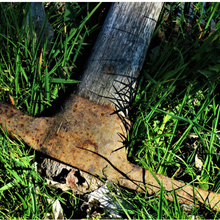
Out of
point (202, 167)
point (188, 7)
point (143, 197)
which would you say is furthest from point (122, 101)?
point (188, 7)

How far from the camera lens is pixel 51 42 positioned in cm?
192

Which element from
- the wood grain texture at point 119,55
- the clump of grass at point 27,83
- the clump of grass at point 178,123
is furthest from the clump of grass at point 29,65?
the clump of grass at point 178,123

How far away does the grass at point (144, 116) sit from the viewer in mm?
1416

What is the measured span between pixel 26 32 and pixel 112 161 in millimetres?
1138

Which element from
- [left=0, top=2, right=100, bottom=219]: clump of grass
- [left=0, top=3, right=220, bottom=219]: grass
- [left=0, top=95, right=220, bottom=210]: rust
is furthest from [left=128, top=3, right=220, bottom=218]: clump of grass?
[left=0, top=2, right=100, bottom=219]: clump of grass

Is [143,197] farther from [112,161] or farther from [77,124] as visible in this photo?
[77,124]

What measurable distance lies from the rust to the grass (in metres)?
0.08

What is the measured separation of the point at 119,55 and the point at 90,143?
0.68 meters

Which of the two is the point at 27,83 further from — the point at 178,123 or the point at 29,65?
the point at 178,123

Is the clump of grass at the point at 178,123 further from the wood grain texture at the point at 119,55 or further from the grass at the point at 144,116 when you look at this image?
the wood grain texture at the point at 119,55

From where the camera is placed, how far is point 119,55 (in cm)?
169

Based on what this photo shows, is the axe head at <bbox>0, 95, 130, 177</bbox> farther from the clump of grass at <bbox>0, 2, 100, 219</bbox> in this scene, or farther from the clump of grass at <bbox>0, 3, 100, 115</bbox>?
the clump of grass at <bbox>0, 3, 100, 115</bbox>

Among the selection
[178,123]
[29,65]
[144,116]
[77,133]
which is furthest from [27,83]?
[178,123]

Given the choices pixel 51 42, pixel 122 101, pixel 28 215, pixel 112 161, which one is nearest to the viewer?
pixel 28 215
